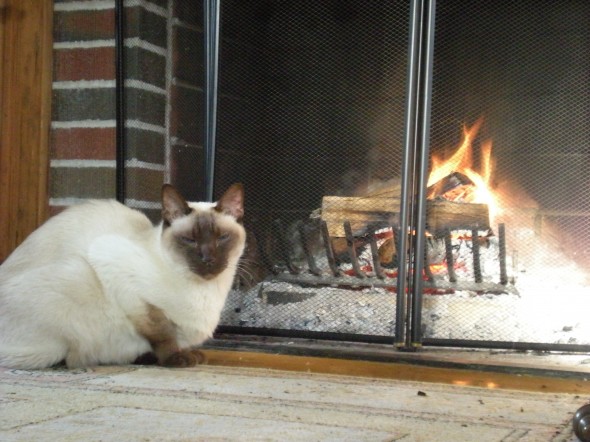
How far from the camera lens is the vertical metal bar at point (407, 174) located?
8.40 feet

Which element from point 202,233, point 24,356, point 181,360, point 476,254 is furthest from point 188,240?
point 476,254

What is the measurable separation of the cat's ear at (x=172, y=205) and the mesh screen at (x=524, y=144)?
2.61ft

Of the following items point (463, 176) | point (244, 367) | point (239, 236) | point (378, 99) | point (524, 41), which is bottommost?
point (244, 367)

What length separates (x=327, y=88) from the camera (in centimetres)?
271

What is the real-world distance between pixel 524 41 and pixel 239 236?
1.02 m

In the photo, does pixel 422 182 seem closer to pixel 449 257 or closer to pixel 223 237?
pixel 449 257

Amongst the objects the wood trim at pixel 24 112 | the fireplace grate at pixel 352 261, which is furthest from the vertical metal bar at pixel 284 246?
the wood trim at pixel 24 112

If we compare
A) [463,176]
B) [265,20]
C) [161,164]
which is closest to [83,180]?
[161,164]

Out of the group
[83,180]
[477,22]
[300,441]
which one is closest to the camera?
[300,441]

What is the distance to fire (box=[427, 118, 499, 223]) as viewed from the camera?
2631 mm

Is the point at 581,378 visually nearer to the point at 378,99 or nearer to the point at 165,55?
the point at 378,99

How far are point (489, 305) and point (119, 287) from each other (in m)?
1.09

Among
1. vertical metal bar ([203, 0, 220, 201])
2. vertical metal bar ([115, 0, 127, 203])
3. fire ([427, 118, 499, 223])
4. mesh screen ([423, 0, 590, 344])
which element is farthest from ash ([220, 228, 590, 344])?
vertical metal bar ([115, 0, 127, 203])

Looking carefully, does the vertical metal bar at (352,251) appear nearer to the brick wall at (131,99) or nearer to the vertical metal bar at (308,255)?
the vertical metal bar at (308,255)
